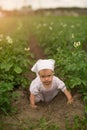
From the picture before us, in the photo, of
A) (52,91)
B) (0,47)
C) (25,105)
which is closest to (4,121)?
(25,105)

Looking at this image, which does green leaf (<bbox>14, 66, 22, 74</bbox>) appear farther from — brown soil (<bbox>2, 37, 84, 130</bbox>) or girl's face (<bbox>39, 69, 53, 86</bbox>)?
girl's face (<bbox>39, 69, 53, 86</bbox>)

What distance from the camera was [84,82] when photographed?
21.0 feet

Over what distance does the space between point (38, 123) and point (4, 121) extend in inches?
18.5

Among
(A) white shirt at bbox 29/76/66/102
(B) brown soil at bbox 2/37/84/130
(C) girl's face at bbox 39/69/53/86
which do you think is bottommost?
(B) brown soil at bbox 2/37/84/130

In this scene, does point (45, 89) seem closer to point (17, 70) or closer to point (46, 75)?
point (46, 75)

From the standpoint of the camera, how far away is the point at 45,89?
22.3 ft

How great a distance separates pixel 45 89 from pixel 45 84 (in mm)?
121

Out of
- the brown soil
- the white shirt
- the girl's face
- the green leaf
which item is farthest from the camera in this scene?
the green leaf

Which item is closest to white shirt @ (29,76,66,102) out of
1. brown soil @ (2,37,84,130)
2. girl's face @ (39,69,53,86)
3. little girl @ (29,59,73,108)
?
little girl @ (29,59,73,108)

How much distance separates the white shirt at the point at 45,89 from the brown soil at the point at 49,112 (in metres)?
0.11

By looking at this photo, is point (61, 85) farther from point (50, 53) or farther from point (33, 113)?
point (50, 53)

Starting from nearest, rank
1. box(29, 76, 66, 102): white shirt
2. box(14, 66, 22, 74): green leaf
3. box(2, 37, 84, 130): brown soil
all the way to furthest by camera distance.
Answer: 1. box(2, 37, 84, 130): brown soil
2. box(29, 76, 66, 102): white shirt
3. box(14, 66, 22, 74): green leaf

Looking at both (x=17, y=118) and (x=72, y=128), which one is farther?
(x=17, y=118)

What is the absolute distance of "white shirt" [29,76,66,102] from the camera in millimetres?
A: 6703
